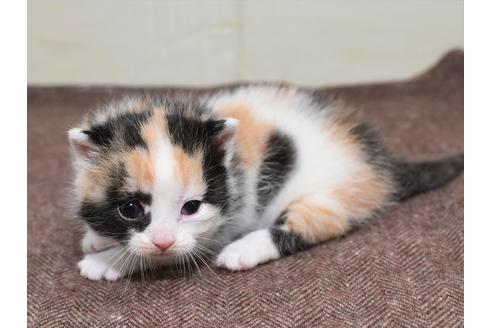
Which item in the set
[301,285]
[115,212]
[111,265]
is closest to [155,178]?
[115,212]

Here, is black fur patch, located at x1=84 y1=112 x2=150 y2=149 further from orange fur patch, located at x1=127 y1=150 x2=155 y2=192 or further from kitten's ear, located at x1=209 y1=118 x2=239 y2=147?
kitten's ear, located at x1=209 y1=118 x2=239 y2=147

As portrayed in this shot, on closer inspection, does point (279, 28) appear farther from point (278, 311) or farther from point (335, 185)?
point (278, 311)

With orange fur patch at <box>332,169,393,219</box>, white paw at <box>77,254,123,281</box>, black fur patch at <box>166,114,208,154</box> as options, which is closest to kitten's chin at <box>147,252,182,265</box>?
white paw at <box>77,254,123,281</box>

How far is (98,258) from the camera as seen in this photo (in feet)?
4.56

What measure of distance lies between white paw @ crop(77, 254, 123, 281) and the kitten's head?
0.34 ft

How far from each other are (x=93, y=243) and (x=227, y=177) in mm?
393

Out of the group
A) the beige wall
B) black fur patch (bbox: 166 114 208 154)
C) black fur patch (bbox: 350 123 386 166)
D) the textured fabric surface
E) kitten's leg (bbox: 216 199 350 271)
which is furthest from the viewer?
the beige wall

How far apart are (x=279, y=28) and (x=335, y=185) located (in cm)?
101

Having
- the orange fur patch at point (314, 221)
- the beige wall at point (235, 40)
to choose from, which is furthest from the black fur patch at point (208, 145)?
the beige wall at point (235, 40)

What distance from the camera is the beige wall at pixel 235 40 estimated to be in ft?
6.79

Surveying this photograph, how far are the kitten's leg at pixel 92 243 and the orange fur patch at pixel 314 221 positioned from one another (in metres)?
0.48

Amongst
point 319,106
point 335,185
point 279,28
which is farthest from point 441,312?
point 279,28

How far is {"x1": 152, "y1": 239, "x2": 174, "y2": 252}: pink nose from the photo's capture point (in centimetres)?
120

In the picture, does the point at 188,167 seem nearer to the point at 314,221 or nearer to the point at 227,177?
the point at 227,177
